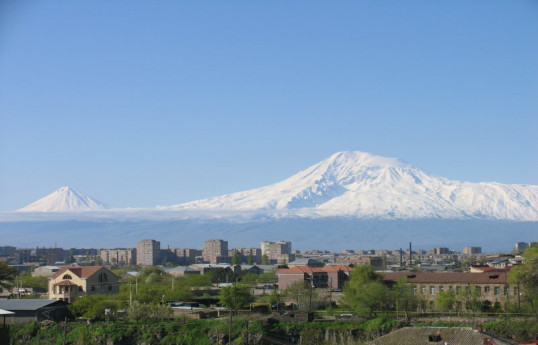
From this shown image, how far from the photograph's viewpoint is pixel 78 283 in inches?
2425

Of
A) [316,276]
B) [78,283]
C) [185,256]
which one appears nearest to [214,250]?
[185,256]

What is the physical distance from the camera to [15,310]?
5075 cm

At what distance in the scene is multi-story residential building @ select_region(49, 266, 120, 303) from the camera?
60.7 m

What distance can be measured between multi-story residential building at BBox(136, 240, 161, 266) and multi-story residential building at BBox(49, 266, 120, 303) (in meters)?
115

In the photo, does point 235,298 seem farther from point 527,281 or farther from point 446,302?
point 527,281

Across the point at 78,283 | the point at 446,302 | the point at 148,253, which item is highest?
the point at 148,253

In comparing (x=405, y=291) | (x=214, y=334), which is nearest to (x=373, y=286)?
(x=405, y=291)

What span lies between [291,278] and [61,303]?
982 inches

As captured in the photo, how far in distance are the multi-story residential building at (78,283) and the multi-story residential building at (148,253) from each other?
115235 millimetres

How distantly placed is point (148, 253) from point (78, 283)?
119828 mm

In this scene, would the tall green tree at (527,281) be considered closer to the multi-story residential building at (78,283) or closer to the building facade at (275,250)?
the multi-story residential building at (78,283)

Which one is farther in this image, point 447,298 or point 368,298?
point 447,298

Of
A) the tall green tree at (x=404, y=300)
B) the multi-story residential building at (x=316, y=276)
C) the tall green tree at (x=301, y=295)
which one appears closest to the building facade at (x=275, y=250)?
the multi-story residential building at (x=316, y=276)

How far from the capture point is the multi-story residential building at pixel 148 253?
179450mm
